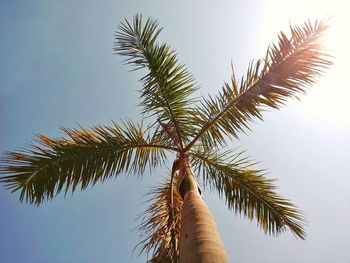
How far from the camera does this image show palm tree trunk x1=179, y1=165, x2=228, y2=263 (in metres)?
3.54

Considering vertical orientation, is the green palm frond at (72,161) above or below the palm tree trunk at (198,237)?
above

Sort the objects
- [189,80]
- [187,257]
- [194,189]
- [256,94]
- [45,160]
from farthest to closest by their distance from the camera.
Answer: [189,80] → [256,94] → [45,160] → [194,189] → [187,257]

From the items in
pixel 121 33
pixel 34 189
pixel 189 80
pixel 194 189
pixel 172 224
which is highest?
pixel 121 33

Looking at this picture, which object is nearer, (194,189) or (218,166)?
(194,189)

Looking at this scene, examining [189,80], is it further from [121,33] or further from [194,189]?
[194,189]

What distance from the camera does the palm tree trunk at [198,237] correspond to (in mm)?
3545

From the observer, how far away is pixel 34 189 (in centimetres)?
574

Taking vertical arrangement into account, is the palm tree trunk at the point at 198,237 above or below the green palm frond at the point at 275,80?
below

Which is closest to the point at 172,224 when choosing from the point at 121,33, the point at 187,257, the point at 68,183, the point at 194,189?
the point at 194,189

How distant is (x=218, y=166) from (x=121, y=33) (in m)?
3.33

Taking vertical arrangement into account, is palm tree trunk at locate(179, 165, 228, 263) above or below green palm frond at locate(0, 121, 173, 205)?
below

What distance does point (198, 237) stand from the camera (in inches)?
150

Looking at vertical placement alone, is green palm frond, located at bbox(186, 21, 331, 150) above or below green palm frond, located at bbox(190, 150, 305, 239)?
above

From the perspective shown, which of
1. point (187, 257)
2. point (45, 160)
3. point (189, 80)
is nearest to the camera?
point (187, 257)
